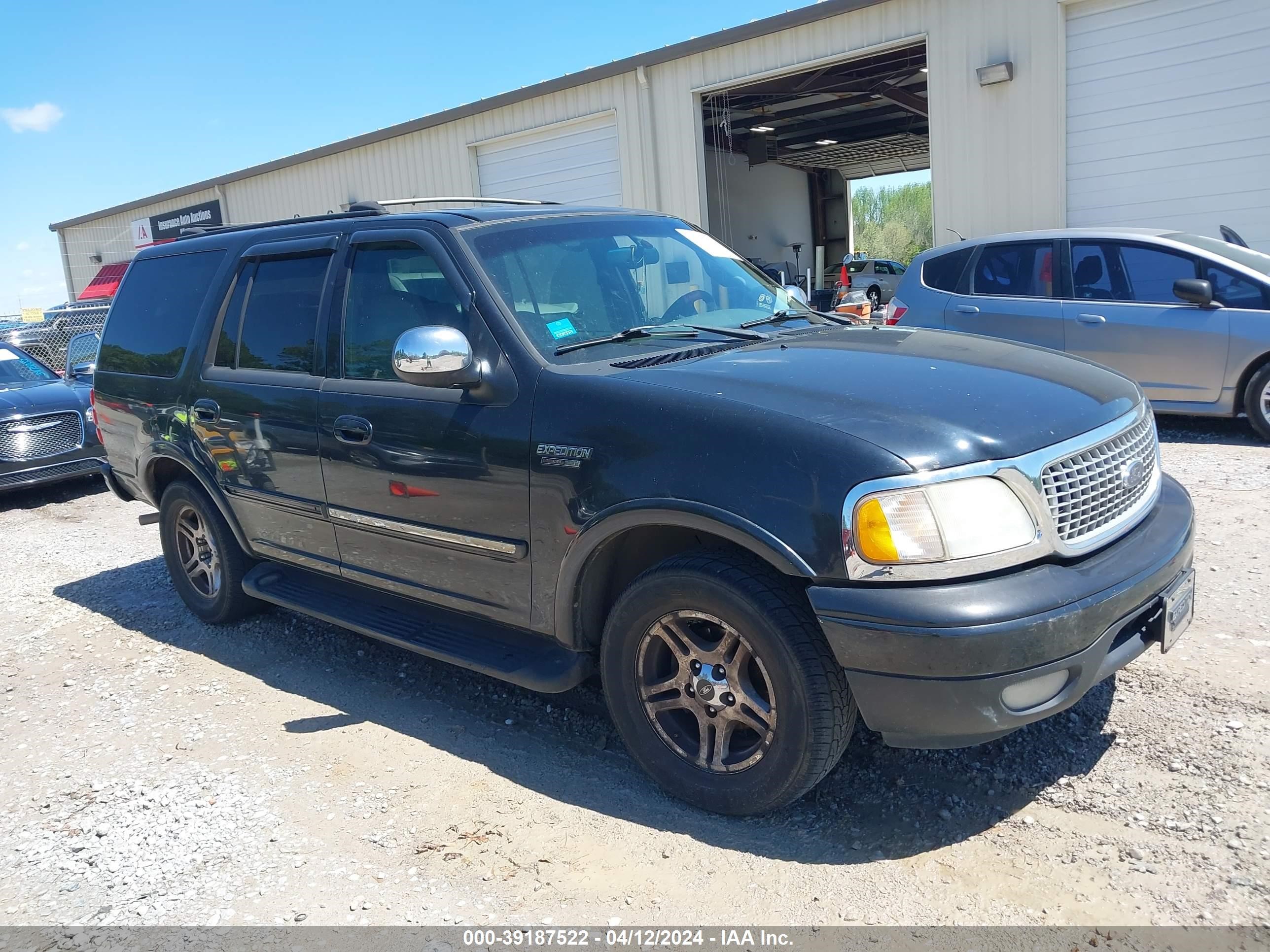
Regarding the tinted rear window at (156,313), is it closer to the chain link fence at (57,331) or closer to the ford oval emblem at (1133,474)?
the ford oval emblem at (1133,474)

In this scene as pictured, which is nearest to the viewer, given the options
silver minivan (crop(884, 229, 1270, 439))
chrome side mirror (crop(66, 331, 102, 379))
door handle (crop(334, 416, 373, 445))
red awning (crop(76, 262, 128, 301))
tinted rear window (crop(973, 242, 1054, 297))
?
door handle (crop(334, 416, 373, 445))

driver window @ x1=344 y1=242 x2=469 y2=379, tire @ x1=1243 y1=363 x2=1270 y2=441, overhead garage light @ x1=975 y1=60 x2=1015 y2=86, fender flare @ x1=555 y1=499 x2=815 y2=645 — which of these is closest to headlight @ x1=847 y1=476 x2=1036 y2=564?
fender flare @ x1=555 y1=499 x2=815 y2=645

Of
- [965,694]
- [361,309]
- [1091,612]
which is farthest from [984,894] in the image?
[361,309]

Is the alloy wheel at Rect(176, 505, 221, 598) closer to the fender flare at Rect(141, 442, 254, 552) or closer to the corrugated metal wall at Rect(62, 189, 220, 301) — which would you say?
the fender flare at Rect(141, 442, 254, 552)

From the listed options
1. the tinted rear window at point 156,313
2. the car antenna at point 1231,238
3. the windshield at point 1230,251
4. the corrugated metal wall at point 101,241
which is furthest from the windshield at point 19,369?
the corrugated metal wall at point 101,241

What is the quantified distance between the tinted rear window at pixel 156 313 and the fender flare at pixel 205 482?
40 centimetres

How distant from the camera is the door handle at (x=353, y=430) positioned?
3857 millimetres

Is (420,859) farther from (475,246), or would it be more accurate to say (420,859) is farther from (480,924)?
(475,246)

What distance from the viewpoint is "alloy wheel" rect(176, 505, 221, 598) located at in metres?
5.17

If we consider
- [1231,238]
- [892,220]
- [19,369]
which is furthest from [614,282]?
[892,220]

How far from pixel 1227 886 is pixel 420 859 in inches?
89.3

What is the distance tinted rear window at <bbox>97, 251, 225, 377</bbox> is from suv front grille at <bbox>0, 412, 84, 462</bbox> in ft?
14.7

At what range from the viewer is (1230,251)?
7977mm

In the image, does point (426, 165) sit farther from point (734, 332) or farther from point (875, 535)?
point (875, 535)
